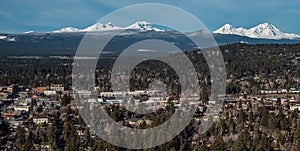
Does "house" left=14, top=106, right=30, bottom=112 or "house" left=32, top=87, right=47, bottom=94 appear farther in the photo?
"house" left=32, top=87, right=47, bottom=94

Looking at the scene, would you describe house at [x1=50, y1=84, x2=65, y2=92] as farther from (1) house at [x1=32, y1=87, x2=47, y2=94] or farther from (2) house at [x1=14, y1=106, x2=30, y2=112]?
(2) house at [x1=14, y1=106, x2=30, y2=112]

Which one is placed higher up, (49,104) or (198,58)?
(198,58)

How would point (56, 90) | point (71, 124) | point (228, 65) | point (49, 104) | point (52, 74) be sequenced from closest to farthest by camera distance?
point (71, 124) < point (49, 104) < point (56, 90) < point (228, 65) < point (52, 74)

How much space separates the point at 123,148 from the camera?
19.1 m


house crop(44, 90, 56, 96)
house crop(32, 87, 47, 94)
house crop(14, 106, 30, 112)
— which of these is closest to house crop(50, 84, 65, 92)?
house crop(32, 87, 47, 94)

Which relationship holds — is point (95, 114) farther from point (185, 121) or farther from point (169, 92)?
point (169, 92)

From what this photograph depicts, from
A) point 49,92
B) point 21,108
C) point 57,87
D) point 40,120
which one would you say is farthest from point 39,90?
point 40,120

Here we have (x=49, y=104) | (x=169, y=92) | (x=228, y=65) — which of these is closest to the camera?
(x=49, y=104)

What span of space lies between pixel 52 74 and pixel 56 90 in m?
16.7

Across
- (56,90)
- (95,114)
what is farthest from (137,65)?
(95,114)

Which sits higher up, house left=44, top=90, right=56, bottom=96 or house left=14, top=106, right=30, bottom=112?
house left=44, top=90, right=56, bottom=96

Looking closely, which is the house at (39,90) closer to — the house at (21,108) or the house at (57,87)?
the house at (57,87)

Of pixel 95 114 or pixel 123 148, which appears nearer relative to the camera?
pixel 123 148

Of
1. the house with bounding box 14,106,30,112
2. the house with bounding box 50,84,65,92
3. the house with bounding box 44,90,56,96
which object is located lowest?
the house with bounding box 14,106,30,112
